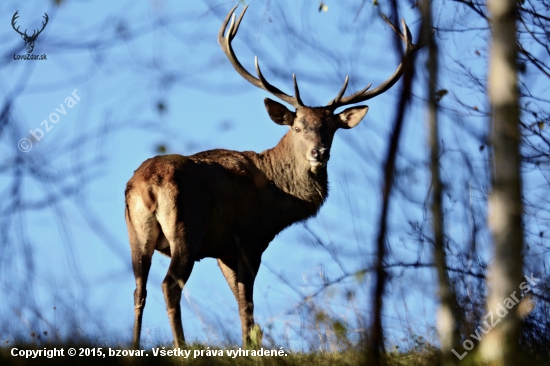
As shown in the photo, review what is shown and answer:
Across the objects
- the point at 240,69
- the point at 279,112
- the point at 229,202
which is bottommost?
the point at 229,202

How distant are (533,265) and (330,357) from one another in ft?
5.22

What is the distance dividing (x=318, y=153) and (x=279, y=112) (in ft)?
3.25

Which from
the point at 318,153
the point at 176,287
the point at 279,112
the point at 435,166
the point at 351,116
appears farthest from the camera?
the point at 351,116

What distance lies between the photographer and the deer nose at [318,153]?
30.0 ft

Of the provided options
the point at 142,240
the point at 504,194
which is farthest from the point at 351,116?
the point at 504,194

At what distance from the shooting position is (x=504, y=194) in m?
3.29

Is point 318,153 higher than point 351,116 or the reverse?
the reverse

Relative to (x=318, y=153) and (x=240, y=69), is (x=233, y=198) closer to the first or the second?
(x=318, y=153)

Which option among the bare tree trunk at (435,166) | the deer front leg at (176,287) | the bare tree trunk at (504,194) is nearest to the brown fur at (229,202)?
the deer front leg at (176,287)

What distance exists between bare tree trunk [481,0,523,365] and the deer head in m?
5.75

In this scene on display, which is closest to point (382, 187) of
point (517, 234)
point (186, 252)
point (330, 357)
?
point (517, 234)

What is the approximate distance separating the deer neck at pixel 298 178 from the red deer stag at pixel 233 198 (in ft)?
0.04

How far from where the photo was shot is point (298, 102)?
9781 millimetres

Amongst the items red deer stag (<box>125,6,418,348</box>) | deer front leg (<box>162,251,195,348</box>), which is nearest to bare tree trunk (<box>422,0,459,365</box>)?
red deer stag (<box>125,6,418,348</box>)
